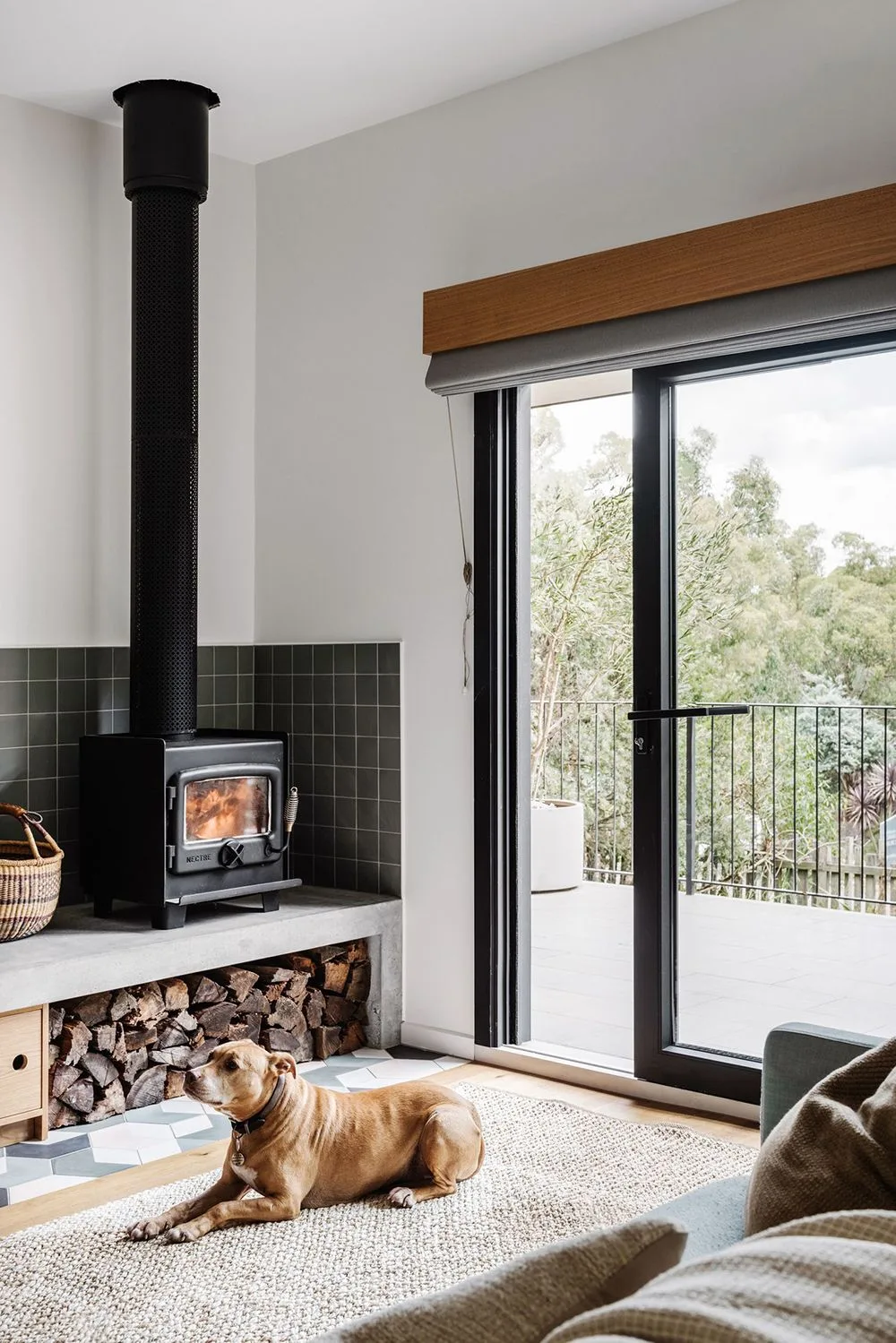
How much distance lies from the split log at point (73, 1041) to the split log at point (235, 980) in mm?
426

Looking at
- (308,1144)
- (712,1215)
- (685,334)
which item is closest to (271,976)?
(308,1144)

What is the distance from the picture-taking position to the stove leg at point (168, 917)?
3482mm

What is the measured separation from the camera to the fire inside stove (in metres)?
3.56

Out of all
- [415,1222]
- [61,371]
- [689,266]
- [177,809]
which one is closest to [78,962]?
[177,809]

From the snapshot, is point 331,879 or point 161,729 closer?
point 161,729

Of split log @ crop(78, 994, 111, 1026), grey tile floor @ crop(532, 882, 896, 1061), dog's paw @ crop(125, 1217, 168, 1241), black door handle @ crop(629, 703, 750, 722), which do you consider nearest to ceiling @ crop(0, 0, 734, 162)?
black door handle @ crop(629, 703, 750, 722)

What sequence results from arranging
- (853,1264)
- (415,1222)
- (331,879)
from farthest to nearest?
(331,879) < (415,1222) < (853,1264)

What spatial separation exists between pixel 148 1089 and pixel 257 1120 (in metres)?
0.99

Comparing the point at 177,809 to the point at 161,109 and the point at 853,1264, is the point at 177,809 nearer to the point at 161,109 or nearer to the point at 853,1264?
the point at 161,109

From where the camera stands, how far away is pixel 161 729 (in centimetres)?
369

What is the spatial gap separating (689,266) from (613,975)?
2345 mm

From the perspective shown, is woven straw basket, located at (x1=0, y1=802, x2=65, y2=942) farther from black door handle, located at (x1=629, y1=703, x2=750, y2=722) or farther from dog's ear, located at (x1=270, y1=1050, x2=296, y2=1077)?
black door handle, located at (x1=629, y1=703, x2=750, y2=722)

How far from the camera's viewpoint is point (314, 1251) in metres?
2.46

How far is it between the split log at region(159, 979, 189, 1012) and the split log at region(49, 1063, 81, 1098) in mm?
293
